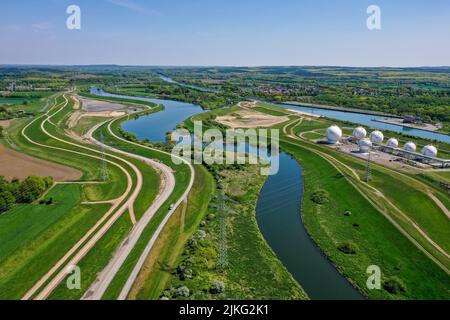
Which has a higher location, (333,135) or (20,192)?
(333,135)

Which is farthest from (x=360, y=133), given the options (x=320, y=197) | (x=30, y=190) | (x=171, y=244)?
(x=30, y=190)

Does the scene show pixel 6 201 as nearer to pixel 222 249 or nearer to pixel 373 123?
pixel 222 249

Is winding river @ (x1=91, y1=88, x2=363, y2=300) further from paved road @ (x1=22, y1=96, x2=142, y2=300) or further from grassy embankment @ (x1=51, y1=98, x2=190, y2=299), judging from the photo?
paved road @ (x1=22, y1=96, x2=142, y2=300)

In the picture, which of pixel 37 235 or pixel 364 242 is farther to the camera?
pixel 364 242

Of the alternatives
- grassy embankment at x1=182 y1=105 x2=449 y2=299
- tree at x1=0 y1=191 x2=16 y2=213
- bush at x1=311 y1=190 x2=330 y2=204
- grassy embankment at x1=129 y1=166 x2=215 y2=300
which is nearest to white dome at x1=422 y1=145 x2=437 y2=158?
grassy embankment at x1=182 y1=105 x2=449 y2=299

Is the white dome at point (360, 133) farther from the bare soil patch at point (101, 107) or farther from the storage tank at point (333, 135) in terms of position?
the bare soil patch at point (101, 107)
